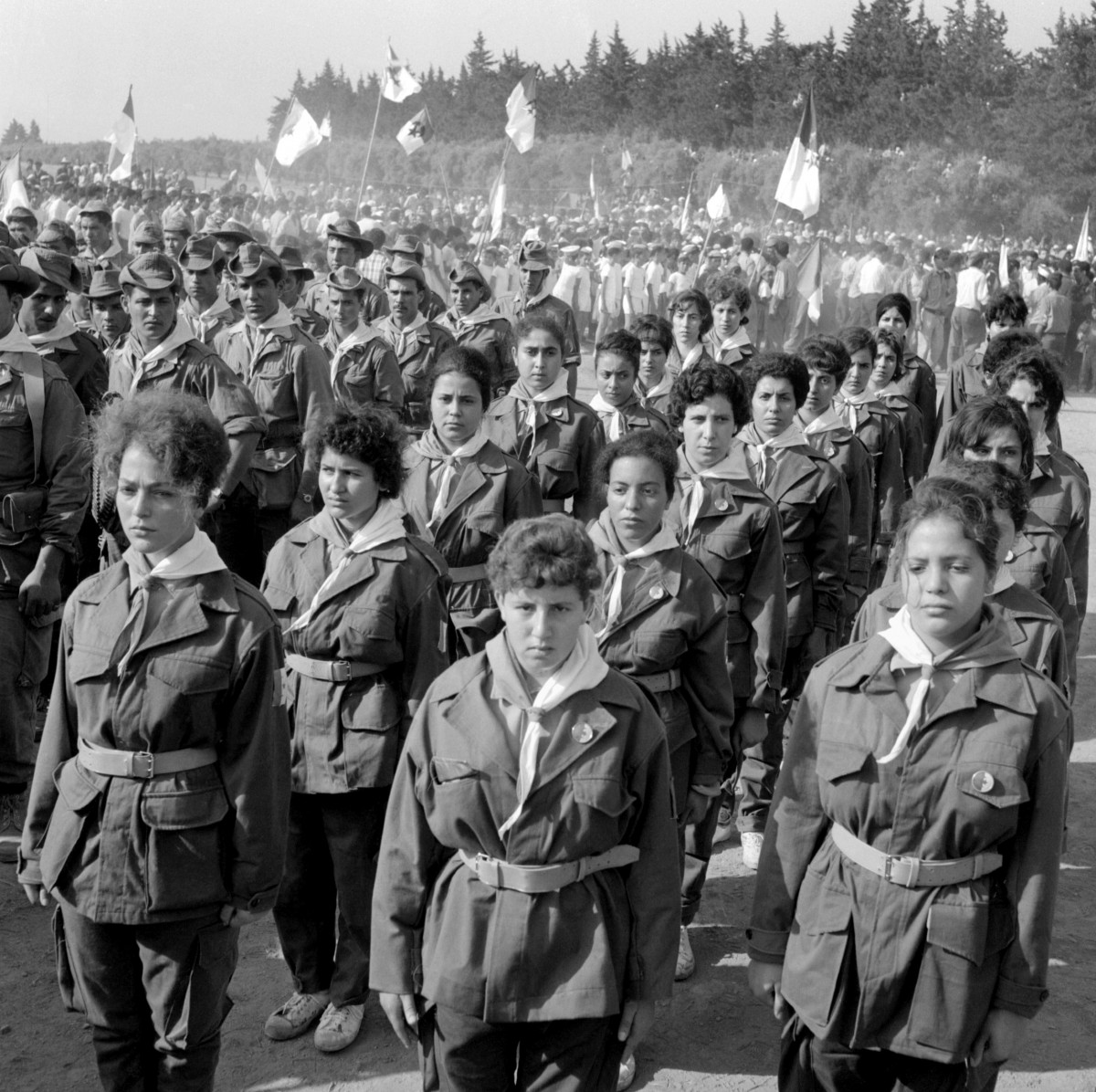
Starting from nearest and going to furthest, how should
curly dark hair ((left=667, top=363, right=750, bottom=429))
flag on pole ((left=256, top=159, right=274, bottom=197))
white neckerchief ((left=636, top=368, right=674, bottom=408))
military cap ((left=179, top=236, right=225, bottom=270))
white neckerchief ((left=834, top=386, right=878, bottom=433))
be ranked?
1. curly dark hair ((left=667, top=363, right=750, bottom=429))
2. white neckerchief ((left=834, top=386, right=878, bottom=433))
3. white neckerchief ((left=636, top=368, right=674, bottom=408))
4. military cap ((left=179, top=236, right=225, bottom=270))
5. flag on pole ((left=256, top=159, right=274, bottom=197))

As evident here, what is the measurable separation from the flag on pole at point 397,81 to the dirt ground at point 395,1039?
14721mm

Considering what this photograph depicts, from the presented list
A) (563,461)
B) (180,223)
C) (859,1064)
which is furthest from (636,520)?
(180,223)

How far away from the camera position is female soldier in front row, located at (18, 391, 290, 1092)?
142 inches

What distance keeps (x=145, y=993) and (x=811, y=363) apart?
5352 mm

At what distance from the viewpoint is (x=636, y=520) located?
4.79 metres

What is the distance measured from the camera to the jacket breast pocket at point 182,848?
141 inches

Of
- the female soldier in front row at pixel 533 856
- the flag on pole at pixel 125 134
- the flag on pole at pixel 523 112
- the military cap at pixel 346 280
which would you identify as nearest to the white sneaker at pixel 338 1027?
the female soldier in front row at pixel 533 856

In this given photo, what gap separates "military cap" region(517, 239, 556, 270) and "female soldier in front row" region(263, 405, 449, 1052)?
832 cm

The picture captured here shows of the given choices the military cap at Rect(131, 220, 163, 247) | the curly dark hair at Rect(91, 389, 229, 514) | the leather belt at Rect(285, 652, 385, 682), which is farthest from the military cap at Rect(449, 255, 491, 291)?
the curly dark hair at Rect(91, 389, 229, 514)

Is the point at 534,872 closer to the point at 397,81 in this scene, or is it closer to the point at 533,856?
the point at 533,856

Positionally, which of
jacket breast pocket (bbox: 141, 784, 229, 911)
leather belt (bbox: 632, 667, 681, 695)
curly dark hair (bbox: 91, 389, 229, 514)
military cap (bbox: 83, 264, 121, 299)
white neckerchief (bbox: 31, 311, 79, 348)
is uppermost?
military cap (bbox: 83, 264, 121, 299)

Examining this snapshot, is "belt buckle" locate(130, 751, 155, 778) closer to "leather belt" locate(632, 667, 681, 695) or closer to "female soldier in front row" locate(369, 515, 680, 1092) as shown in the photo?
"female soldier in front row" locate(369, 515, 680, 1092)

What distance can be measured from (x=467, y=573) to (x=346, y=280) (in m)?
4.65

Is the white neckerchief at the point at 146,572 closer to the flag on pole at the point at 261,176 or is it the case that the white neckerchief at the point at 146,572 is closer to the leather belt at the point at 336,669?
the leather belt at the point at 336,669
